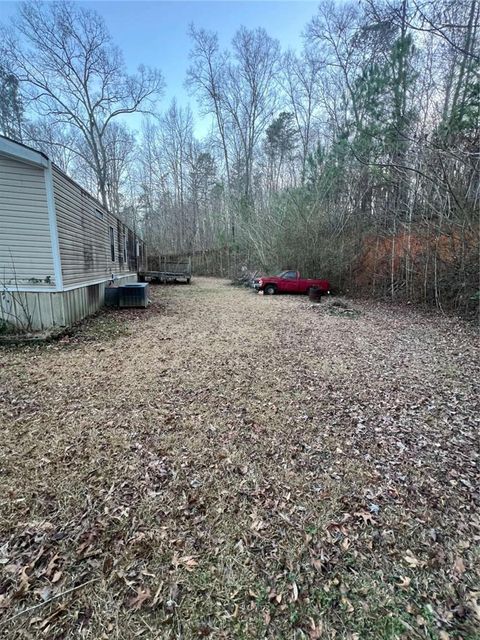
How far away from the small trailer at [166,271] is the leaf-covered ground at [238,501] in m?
13.9

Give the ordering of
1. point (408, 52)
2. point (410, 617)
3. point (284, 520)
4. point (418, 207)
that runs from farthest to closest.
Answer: point (418, 207)
point (408, 52)
point (284, 520)
point (410, 617)

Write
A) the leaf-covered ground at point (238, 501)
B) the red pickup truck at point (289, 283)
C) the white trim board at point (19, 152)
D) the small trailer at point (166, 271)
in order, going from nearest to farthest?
the leaf-covered ground at point (238, 501), the white trim board at point (19, 152), the red pickup truck at point (289, 283), the small trailer at point (166, 271)

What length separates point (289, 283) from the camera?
1357 centimetres

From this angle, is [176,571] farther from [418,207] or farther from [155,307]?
[418,207]

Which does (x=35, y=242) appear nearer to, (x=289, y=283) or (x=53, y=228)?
(x=53, y=228)

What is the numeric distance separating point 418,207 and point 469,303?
3668 millimetres

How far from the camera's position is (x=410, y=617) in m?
1.47

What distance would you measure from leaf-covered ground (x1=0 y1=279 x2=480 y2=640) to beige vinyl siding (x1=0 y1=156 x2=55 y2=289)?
220 cm

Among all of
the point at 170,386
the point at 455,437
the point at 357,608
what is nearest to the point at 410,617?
the point at 357,608

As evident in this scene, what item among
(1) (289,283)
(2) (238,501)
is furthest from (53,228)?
(1) (289,283)

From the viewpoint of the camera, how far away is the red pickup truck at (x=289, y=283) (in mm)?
13481

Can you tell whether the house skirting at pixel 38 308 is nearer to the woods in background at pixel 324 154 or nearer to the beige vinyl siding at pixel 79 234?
the beige vinyl siding at pixel 79 234

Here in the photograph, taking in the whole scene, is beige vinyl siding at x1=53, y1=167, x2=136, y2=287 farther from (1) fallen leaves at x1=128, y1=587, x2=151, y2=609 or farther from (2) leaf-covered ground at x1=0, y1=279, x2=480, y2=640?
(1) fallen leaves at x1=128, y1=587, x2=151, y2=609

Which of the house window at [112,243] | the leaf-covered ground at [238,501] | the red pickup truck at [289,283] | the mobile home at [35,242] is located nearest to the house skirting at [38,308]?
the mobile home at [35,242]
